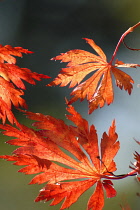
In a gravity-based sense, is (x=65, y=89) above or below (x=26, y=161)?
above

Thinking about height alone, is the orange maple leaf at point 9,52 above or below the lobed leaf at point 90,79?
above

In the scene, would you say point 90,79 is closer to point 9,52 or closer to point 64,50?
point 9,52

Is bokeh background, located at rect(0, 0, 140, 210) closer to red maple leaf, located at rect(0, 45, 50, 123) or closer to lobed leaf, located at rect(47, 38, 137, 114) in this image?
lobed leaf, located at rect(47, 38, 137, 114)

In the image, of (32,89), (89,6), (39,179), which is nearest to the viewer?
(39,179)

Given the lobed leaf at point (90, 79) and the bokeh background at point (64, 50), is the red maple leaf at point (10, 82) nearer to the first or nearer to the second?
the lobed leaf at point (90, 79)

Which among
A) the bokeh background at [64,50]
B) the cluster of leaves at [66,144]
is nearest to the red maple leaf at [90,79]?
the cluster of leaves at [66,144]

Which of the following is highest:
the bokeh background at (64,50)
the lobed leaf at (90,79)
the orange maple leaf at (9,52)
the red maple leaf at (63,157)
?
the bokeh background at (64,50)

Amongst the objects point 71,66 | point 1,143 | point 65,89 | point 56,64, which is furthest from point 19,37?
point 71,66

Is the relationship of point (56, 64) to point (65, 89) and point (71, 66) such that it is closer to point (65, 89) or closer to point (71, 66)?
point (65, 89)
